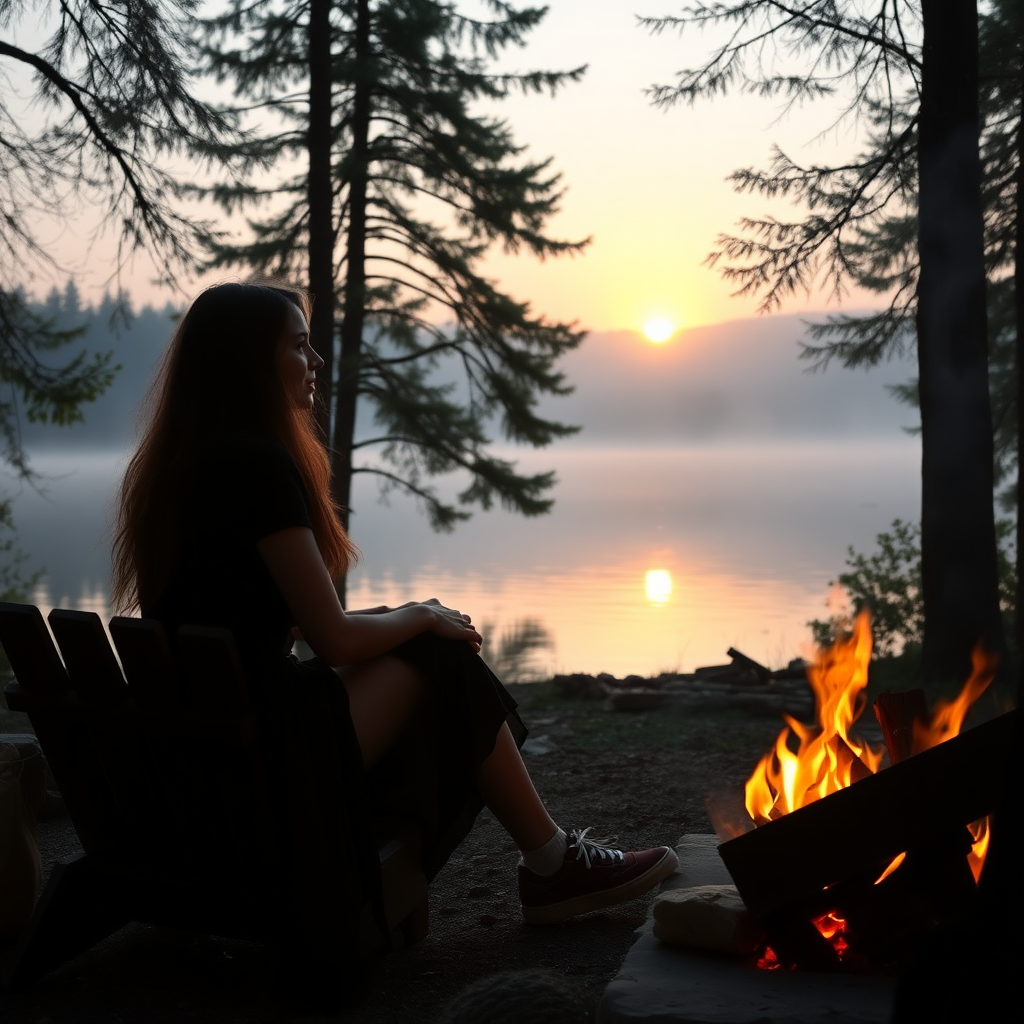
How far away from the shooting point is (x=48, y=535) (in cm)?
4169

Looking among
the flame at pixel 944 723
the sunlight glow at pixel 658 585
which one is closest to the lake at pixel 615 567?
the sunlight glow at pixel 658 585

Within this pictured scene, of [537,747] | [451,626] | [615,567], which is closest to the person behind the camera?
[451,626]

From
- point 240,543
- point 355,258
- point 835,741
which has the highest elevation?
point 355,258

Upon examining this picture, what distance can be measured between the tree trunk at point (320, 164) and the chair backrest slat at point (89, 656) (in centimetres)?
799

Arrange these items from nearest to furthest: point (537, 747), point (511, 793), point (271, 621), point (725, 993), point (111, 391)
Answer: point (725, 993)
point (271, 621)
point (511, 793)
point (537, 747)
point (111, 391)

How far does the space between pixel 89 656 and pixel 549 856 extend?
137cm

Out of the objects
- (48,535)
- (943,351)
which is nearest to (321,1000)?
(943,351)

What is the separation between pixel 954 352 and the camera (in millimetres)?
7211

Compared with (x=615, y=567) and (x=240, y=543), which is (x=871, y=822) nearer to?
(x=240, y=543)

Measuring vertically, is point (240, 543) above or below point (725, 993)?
above

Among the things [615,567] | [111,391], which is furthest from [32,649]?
[111,391]

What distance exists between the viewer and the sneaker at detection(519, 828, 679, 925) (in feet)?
10.1

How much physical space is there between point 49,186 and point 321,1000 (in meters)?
6.86

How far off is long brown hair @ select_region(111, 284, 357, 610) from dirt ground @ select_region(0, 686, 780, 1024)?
97cm
